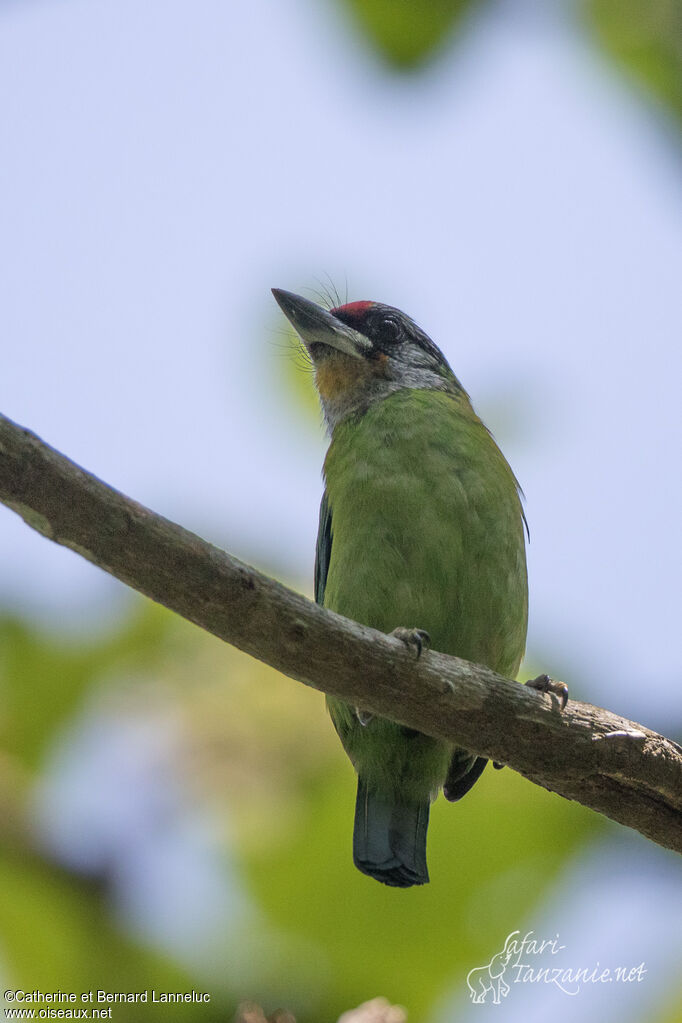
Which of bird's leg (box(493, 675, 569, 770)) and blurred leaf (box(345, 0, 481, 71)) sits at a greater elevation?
blurred leaf (box(345, 0, 481, 71))

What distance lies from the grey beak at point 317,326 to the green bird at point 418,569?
612mm

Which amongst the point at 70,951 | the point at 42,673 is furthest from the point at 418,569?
the point at 70,951

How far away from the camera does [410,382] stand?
4582 mm

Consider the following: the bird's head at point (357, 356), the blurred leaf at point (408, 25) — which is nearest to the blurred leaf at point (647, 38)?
the blurred leaf at point (408, 25)

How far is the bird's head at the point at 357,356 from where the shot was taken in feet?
14.9

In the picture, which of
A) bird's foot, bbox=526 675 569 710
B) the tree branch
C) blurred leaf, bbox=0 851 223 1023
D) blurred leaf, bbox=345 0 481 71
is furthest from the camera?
blurred leaf, bbox=345 0 481 71

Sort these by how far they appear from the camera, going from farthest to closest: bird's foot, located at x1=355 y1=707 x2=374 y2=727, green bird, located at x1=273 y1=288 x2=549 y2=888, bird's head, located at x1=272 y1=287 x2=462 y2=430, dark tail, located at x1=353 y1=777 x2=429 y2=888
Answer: bird's head, located at x1=272 y1=287 x2=462 y2=430 < green bird, located at x1=273 y1=288 x2=549 y2=888 < bird's foot, located at x1=355 y1=707 x2=374 y2=727 < dark tail, located at x1=353 y1=777 x2=429 y2=888

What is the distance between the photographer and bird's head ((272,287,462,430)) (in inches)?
179

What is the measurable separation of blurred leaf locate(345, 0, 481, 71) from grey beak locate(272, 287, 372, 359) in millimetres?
996

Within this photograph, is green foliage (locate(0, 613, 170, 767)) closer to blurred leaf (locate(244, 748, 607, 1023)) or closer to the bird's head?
blurred leaf (locate(244, 748, 607, 1023))

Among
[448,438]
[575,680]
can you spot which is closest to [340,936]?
[575,680]

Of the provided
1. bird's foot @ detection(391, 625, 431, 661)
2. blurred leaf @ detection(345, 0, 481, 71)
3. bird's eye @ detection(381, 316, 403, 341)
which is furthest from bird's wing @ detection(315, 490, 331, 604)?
blurred leaf @ detection(345, 0, 481, 71)

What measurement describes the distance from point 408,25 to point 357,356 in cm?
128

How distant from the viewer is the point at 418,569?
3643mm
